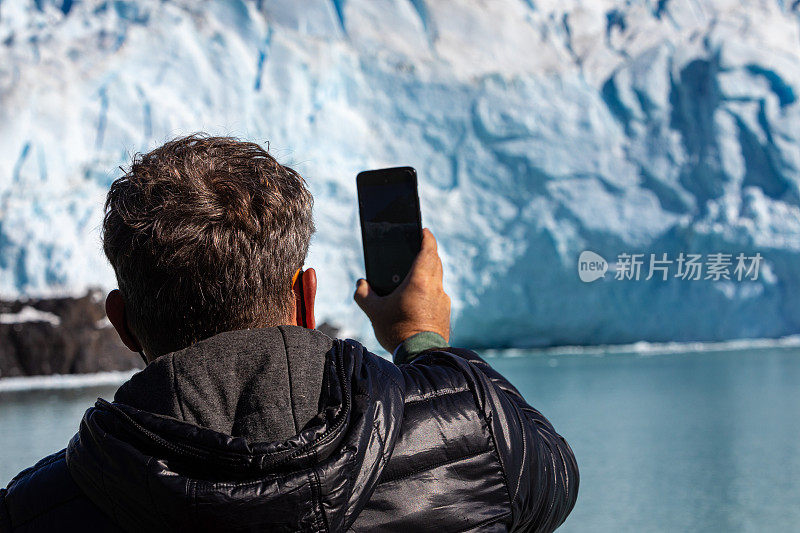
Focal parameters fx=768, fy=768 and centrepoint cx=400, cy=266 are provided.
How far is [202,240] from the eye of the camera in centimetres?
39

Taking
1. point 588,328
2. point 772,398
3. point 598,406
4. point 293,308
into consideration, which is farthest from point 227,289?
point 588,328

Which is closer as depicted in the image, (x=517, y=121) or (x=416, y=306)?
(x=416, y=306)

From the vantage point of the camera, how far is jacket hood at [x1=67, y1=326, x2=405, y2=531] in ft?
1.10

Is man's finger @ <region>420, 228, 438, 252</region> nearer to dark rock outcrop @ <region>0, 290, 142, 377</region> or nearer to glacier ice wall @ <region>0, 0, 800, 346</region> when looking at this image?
dark rock outcrop @ <region>0, 290, 142, 377</region>

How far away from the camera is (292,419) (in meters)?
0.36

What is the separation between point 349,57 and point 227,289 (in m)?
9.93

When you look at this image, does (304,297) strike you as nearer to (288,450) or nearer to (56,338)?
(288,450)

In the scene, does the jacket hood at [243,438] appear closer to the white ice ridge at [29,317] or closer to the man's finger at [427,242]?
the man's finger at [427,242]

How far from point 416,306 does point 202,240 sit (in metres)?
0.16

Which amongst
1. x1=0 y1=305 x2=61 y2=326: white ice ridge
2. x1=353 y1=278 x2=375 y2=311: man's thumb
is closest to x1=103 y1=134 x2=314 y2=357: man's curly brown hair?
x1=353 y1=278 x2=375 y2=311: man's thumb

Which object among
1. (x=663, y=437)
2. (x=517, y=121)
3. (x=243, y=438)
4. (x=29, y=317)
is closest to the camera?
(x=243, y=438)

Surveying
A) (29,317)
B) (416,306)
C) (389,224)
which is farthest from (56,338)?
(416,306)

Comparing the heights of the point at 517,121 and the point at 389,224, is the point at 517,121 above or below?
above

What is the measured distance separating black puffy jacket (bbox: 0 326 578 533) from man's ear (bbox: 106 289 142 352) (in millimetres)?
78
